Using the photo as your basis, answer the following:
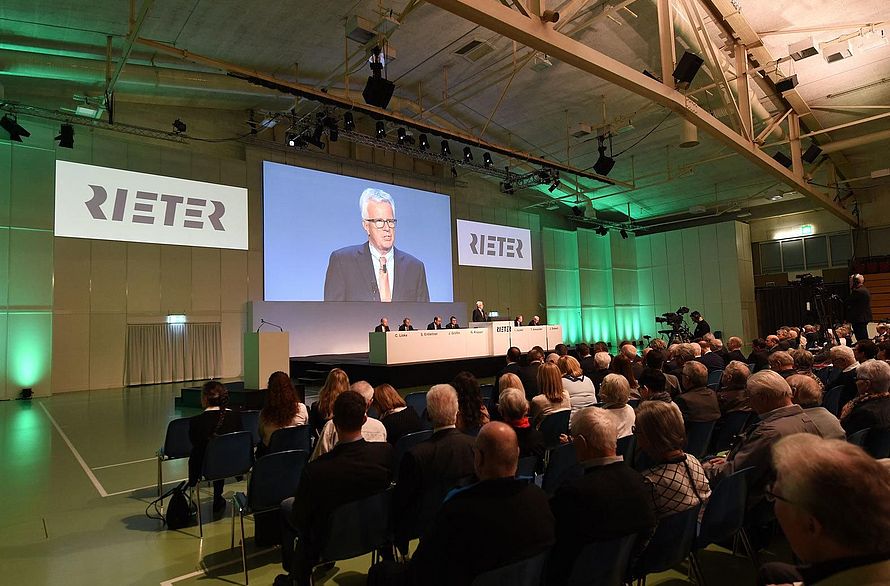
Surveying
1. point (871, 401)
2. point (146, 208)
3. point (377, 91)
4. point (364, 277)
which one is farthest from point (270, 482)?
point (364, 277)

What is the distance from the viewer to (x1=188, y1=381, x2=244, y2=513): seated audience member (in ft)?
11.0

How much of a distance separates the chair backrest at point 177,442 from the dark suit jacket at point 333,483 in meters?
2.17

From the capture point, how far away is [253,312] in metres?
12.6

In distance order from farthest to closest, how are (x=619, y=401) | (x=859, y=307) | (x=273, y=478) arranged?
1. (x=859, y=307)
2. (x=619, y=401)
3. (x=273, y=478)

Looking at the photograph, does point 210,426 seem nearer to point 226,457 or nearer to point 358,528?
point 226,457

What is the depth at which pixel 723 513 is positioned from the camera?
2182mm

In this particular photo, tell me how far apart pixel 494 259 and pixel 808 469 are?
16.8 metres

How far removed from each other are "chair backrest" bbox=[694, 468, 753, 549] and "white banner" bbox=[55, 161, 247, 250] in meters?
12.1

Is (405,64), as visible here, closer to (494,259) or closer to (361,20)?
(361,20)

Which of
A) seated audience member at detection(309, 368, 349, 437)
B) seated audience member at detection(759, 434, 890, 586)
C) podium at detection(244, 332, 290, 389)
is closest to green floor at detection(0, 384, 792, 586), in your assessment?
seated audience member at detection(309, 368, 349, 437)

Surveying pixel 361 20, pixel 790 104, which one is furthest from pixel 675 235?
pixel 361 20

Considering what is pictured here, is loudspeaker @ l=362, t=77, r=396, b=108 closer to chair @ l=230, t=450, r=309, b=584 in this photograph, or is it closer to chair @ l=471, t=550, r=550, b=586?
chair @ l=230, t=450, r=309, b=584

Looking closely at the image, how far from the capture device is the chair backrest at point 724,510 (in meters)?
2.12

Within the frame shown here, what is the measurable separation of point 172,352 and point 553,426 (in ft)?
35.1
